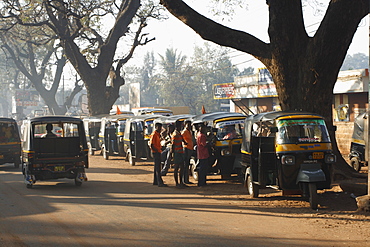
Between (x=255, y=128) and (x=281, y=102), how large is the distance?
2.61m

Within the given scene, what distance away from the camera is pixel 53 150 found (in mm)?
15016

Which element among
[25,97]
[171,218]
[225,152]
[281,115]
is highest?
[25,97]

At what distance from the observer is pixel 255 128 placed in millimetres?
12602

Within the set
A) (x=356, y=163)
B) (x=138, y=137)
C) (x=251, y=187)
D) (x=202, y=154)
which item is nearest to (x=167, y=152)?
(x=202, y=154)

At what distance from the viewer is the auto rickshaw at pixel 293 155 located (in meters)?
10.9

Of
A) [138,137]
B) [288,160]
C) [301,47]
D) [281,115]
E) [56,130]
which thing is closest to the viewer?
[288,160]

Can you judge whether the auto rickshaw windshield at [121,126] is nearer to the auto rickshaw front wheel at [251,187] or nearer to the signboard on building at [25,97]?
the auto rickshaw front wheel at [251,187]

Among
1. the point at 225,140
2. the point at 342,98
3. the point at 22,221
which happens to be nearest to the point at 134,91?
the point at 342,98

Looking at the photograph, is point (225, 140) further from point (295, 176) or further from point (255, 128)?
point (295, 176)

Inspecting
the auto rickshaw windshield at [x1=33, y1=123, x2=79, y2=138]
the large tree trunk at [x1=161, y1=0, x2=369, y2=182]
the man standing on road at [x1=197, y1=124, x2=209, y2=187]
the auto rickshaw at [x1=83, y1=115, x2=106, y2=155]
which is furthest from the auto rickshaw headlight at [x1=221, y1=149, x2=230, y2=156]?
the auto rickshaw at [x1=83, y1=115, x2=106, y2=155]

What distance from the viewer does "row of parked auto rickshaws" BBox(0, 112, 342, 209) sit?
1095 centimetres

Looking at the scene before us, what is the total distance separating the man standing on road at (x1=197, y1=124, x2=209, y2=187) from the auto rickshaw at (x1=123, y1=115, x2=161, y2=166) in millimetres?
6335

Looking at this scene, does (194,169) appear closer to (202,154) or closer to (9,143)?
(202,154)

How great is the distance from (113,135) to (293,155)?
1638 cm
